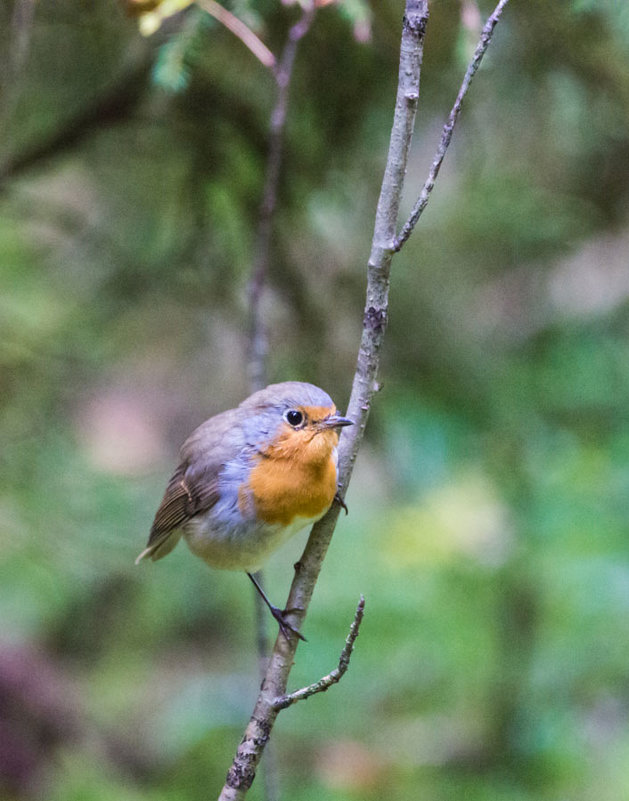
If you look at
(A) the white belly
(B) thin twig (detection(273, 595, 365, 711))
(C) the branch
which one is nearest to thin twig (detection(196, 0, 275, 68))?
(C) the branch

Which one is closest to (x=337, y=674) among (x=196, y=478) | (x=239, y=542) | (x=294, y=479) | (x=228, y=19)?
(x=294, y=479)

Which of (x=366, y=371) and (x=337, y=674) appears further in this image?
(x=366, y=371)

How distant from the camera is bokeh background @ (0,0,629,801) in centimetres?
341

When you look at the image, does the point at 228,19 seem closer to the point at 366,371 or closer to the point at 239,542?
the point at 366,371

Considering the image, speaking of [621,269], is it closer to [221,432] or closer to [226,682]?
[226,682]

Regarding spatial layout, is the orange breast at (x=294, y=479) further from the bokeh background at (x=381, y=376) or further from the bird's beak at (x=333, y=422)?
the bokeh background at (x=381, y=376)

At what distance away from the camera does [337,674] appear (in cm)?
161

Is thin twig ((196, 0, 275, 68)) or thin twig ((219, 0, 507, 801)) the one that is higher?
thin twig ((196, 0, 275, 68))

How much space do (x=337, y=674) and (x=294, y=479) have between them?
724 mm

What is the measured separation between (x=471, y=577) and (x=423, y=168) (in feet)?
8.21

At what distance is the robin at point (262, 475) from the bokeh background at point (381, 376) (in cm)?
113

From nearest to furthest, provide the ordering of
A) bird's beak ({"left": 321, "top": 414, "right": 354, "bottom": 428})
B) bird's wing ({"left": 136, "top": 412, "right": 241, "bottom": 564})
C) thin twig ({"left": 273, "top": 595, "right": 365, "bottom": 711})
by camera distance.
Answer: thin twig ({"left": 273, "top": 595, "right": 365, "bottom": 711}), bird's beak ({"left": 321, "top": 414, "right": 354, "bottom": 428}), bird's wing ({"left": 136, "top": 412, "right": 241, "bottom": 564})

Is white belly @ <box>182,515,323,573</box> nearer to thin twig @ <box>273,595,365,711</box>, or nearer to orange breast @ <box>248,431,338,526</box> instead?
orange breast @ <box>248,431,338,526</box>

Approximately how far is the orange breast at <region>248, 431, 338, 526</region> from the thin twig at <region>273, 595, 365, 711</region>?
0.48m
